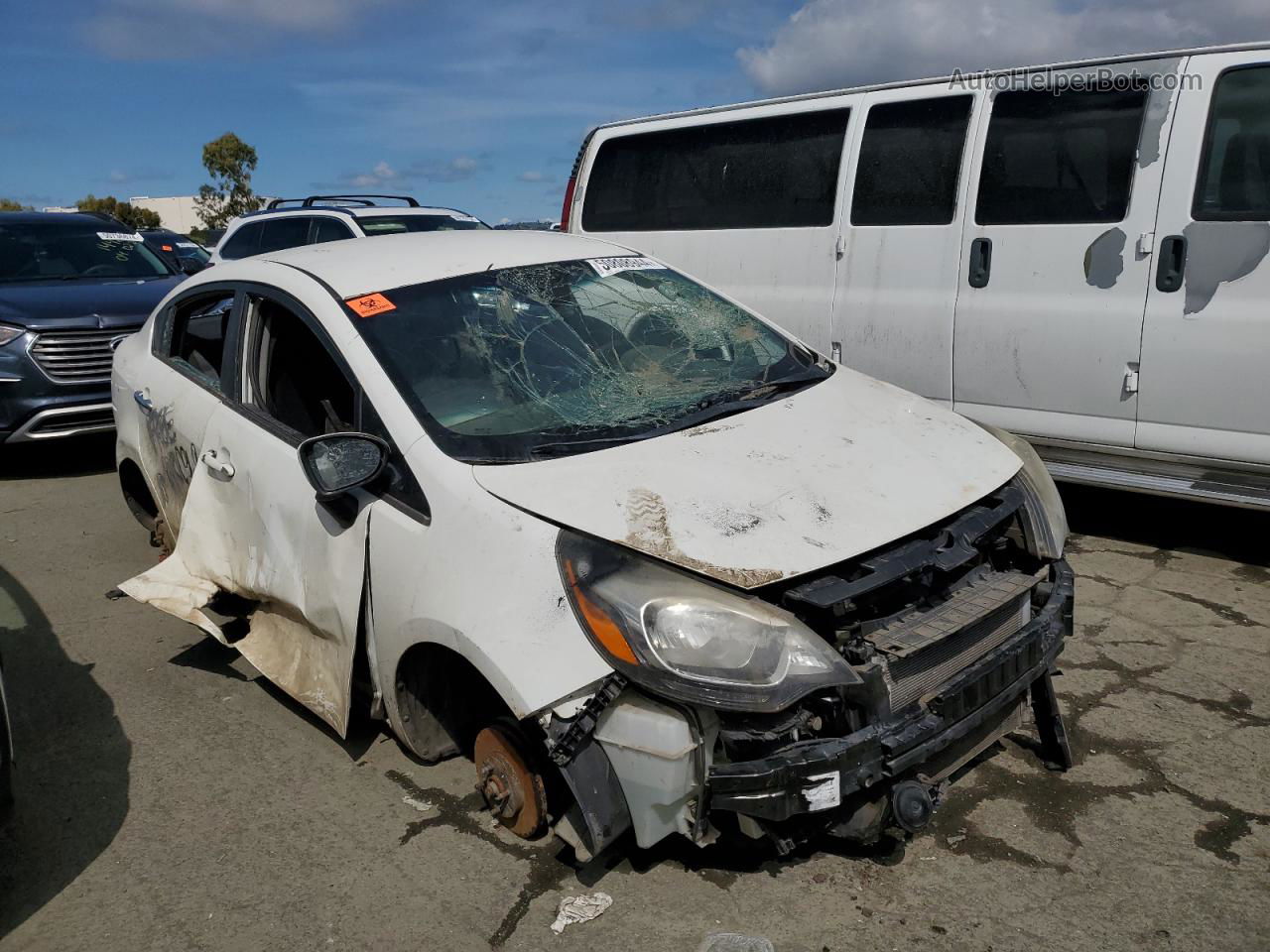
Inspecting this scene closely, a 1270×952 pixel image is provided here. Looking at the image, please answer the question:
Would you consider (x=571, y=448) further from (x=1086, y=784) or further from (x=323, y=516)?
(x=1086, y=784)

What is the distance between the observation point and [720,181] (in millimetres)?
6391

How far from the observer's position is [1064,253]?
5.02 metres

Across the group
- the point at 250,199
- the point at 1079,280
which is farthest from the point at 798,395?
the point at 250,199

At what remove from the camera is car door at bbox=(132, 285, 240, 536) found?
4.02m

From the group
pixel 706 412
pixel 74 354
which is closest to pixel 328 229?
pixel 74 354

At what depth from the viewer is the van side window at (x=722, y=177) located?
594 cm

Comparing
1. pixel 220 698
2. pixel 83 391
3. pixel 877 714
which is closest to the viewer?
pixel 877 714

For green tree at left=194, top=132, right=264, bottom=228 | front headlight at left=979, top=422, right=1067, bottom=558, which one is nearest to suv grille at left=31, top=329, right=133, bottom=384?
front headlight at left=979, top=422, right=1067, bottom=558

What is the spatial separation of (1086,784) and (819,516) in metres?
1.30

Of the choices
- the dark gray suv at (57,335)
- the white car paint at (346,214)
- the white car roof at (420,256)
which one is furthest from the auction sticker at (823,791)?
the white car paint at (346,214)

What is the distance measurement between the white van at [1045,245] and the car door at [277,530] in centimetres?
319

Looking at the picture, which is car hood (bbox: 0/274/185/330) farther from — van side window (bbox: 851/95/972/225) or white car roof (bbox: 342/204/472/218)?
van side window (bbox: 851/95/972/225)

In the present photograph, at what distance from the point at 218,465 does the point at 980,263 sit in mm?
3747

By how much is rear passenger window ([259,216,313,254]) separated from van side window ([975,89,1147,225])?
24.5 ft
